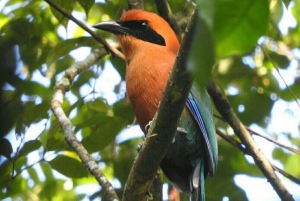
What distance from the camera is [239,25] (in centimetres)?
77

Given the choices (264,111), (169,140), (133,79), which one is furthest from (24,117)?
(264,111)

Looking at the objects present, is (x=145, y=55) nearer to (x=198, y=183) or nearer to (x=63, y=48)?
(x=63, y=48)

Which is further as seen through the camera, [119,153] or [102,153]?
[102,153]

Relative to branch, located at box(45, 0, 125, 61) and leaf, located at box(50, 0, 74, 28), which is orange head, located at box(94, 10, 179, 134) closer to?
branch, located at box(45, 0, 125, 61)

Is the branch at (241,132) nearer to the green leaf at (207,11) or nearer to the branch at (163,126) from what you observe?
the branch at (163,126)

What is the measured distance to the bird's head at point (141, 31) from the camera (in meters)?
3.68

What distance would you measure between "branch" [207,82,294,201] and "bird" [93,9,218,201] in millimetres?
332

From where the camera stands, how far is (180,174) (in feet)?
11.3

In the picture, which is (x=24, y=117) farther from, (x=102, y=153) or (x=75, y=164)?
(x=102, y=153)

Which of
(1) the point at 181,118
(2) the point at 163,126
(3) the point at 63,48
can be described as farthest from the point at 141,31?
(2) the point at 163,126

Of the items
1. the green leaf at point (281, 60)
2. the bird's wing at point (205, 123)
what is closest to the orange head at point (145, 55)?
the bird's wing at point (205, 123)

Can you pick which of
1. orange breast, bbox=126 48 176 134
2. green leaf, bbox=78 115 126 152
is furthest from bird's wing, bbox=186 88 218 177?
green leaf, bbox=78 115 126 152

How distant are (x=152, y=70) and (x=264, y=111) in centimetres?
123

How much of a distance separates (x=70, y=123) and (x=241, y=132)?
1.26 meters
